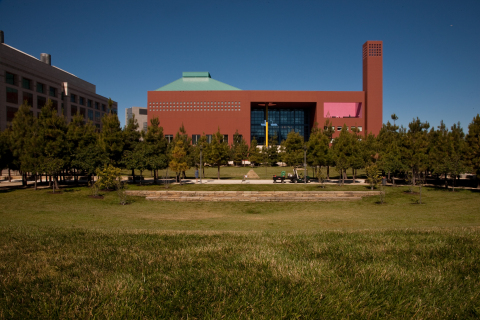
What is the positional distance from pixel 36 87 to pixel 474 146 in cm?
6658

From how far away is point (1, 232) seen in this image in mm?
6785

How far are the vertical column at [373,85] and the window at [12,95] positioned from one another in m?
78.2

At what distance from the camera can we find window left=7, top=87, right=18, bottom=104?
46594 mm

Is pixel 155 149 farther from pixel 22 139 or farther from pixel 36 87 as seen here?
pixel 36 87

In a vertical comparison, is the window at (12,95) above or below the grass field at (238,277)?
above

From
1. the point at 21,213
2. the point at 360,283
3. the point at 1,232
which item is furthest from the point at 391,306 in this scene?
the point at 21,213

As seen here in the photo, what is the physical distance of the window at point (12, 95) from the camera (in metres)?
46.6

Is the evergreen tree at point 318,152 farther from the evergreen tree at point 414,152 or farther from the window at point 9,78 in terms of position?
the window at point 9,78

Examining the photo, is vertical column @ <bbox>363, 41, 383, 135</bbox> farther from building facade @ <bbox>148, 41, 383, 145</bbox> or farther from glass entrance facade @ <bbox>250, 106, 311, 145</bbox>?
glass entrance facade @ <bbox>250, 106, 311, 145</bbox>

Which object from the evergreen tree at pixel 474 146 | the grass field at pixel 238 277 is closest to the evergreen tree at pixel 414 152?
the evergreen tree at pixel 474 146

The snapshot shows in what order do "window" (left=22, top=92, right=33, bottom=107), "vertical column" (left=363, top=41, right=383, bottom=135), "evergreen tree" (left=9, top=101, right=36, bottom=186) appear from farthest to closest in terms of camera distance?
"vertical column" (left=363, top=41, right=383, bottom=135)
"window" (left=22, top=92, right=33, bottom=107)
"evergreen tree" (left=9, top=101, right=36, bottom=186)

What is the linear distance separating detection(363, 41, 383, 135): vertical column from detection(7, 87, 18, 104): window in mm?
78193

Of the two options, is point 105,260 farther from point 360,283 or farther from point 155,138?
point 155,138

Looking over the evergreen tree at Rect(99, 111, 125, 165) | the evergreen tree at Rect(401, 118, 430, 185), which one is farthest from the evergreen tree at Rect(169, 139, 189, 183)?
the evergreen tree at Rect(401, 118, 430, 185)
